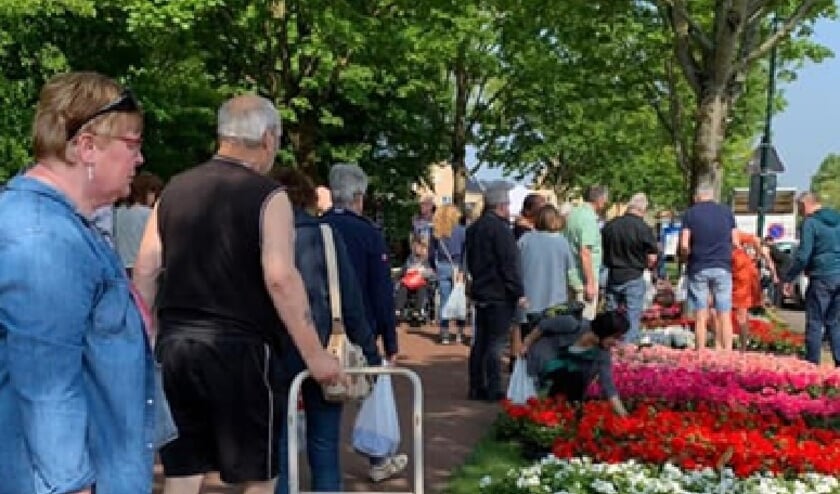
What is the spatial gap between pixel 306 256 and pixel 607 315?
3068 millimetres

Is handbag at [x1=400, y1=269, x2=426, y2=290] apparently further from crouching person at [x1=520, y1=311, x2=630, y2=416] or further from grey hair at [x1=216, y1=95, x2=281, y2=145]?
grey hair at [x1=216, y1=95, x2=281, y2=145]

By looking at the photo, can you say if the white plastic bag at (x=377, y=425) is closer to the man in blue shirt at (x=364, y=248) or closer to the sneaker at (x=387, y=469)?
the sneaker at (x=387, y=469)

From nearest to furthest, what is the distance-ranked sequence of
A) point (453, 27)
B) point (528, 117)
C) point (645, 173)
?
point (453, 27) < point (528, 117) < point (645, 173)

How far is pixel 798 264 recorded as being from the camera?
39.9 feet

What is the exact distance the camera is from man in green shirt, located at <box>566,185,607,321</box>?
11.6 m

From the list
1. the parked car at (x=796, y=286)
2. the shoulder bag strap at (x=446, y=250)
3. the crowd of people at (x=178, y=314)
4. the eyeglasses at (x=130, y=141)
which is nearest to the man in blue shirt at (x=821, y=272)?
the parked car at (x=796, y=286)

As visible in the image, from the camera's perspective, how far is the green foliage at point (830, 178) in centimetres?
13462

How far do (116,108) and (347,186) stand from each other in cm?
344

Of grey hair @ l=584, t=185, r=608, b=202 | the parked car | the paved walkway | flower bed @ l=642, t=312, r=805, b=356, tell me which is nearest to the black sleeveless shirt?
the paved walkway

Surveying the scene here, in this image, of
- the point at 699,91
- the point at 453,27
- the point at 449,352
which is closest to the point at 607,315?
the point at 449,352

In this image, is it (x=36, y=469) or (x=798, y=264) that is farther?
(x=798, y=264)

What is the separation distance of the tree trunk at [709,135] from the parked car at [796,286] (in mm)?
1516

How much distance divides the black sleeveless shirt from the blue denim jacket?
1.42 meters

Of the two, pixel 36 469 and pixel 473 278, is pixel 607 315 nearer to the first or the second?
pixel 473 278
